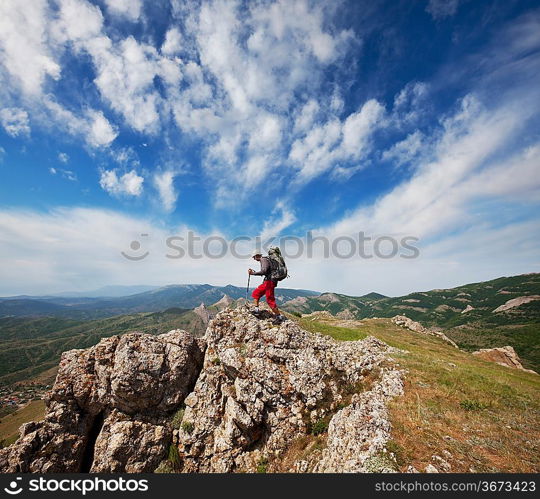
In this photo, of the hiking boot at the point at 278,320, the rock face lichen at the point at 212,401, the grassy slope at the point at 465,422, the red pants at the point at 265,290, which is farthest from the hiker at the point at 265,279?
the grassy slope at the point at 465,422

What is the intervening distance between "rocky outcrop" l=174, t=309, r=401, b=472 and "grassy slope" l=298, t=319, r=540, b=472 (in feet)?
4.49

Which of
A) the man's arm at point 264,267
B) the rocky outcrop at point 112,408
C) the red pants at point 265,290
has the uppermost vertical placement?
the man's arm at point 264,267

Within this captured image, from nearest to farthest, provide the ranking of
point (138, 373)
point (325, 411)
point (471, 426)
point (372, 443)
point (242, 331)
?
point (372, 443) < point (471, 426) < point (325, 411) < point (138, 373) < point (242, 331)

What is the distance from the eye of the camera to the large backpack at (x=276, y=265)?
1988 centimetres

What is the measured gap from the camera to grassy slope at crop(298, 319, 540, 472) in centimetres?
1069

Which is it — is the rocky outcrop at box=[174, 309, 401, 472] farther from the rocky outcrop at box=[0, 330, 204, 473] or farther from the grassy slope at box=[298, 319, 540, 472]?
the rocky outcrop at box=[0, 330, 204, 473]

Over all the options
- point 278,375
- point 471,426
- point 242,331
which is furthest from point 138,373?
point 471,426

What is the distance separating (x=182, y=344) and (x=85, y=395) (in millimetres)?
8446

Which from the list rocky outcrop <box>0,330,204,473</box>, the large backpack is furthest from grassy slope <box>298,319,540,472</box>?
rocky outcrop <box>0,330,204,473</box>

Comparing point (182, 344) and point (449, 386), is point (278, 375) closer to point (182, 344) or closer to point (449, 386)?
point (182, 344)

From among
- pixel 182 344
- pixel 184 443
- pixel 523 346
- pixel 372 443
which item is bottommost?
pixel 523 346

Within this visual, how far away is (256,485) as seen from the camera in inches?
418

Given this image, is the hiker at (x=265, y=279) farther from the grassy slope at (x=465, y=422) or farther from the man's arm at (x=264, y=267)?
the grassy slope at (x=465, y=422)

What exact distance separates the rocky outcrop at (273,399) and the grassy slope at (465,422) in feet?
4.49
